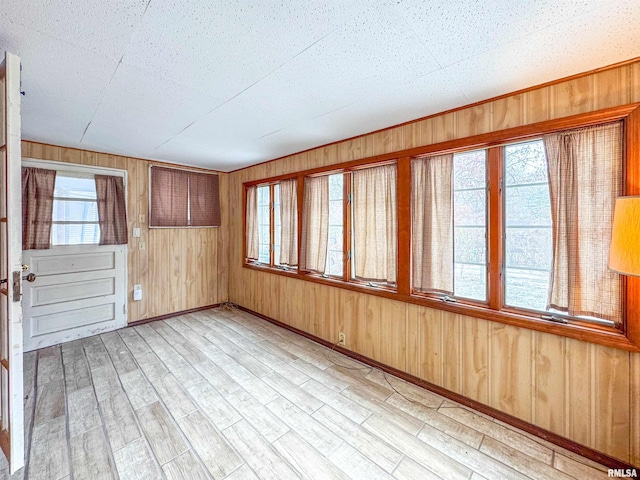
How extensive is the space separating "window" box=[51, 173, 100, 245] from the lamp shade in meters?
4.87

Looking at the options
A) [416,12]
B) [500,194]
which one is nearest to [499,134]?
[500,194]

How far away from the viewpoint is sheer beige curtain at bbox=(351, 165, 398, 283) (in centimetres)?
263

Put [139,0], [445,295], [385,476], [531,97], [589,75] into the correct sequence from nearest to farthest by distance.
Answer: [139,0] < [385,476] < [589,75] < [531,97] < [445,295]

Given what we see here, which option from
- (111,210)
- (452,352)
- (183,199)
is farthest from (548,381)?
(111,210)

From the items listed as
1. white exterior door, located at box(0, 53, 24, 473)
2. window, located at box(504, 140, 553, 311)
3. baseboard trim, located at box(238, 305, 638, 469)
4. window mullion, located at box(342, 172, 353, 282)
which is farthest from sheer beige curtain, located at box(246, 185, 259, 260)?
window, located at box(504, 140, 553, 311)

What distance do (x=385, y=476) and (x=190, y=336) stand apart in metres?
2.81

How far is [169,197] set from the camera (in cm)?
413

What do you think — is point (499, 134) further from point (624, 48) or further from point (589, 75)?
point (624, 48)

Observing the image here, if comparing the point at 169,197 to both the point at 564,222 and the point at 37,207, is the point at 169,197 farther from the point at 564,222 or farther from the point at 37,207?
the point at 564,222

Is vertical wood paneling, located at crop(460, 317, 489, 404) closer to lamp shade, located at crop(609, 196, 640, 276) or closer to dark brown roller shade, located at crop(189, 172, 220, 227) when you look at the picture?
lamp shade, located at crop(609, 196, 640, 276)

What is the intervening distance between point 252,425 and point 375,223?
2015 mm

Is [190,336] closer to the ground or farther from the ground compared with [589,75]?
closer to the ground

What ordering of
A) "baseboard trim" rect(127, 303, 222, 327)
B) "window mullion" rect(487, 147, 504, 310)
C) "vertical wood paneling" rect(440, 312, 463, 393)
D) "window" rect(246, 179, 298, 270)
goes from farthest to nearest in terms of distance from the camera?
"baseboard trim" rect(127, 303, 222, 327) < "window" rect(246, 179, 298, 270) < "vertical wood paneling" rect(440, 312, 463, 393) < "window mullion" rect(487, 147, 504, 310)

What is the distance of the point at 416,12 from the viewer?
47.3 inches
